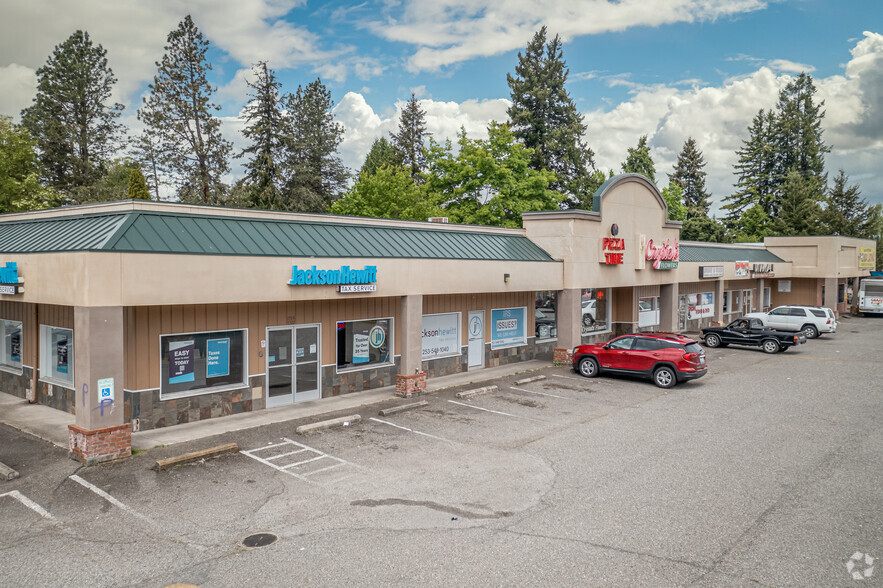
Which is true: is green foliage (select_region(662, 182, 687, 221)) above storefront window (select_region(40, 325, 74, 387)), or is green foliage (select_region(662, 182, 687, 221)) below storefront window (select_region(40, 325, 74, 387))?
above

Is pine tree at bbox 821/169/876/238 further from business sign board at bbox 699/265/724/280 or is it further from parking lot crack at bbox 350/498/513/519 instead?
parking lot crack at bbox 350/498/513/519

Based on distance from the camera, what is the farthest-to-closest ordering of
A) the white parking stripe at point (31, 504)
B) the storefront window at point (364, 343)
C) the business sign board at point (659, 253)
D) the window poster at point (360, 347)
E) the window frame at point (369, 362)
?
1. the business sign board at point (659, 253)
2. the window poster at point (360, 347)
3. the storefront window at point (364, 343)
4. the window frame at point (369, 362)
5. the white parking stripe at point (31, 504)

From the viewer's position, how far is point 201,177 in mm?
44312

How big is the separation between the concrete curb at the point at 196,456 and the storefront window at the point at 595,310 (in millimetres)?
19358

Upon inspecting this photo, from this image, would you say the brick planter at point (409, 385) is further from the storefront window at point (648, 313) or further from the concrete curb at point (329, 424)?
the storefront window at point (648, 313)

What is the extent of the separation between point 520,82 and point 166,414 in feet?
172

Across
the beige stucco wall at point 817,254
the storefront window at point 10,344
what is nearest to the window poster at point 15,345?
the storefront window at point 10,344

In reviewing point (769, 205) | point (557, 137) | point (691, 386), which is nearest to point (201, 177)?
point (557, 137)

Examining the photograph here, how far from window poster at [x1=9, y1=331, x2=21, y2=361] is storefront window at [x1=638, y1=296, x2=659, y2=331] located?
84.2 ft

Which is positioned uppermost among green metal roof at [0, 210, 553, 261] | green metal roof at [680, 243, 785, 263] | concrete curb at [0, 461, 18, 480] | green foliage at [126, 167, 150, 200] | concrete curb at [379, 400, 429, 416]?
green foliage at [126, 167, 150, 200]

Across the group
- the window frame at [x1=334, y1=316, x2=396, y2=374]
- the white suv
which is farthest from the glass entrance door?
the white suv

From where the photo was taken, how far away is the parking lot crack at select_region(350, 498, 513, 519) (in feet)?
30.8

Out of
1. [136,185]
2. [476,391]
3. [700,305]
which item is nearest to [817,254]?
Answer: [700,305]

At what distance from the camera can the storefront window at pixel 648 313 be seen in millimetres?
30875
